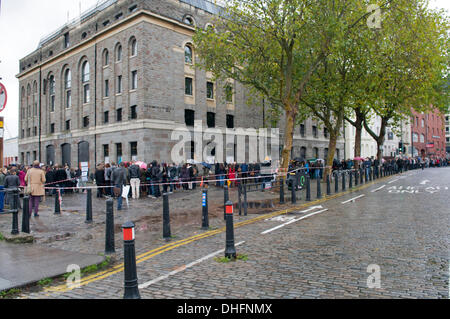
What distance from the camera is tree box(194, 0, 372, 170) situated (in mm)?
18344

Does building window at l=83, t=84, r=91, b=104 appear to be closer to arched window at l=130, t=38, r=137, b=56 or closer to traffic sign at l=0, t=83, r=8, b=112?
arched window at l=130, t=38, r=137, b=56

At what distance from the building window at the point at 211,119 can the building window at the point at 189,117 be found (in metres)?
2.10

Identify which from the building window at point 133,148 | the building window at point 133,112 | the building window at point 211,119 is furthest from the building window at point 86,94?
the building window at point 211,119

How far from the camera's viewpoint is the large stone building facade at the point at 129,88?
2961cm

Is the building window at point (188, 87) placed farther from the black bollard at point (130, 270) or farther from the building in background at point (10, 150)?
the building in background at point (10, 150)

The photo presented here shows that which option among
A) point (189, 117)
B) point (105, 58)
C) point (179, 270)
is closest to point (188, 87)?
point (189, 117)

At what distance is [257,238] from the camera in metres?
8.39

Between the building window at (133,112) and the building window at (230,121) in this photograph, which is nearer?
the building window at (133,112)

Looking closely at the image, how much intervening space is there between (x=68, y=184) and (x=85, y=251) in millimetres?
17613

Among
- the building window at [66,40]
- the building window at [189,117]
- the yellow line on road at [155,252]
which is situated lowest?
the yellow line on road at [155,252]

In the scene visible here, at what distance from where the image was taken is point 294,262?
6320mm
